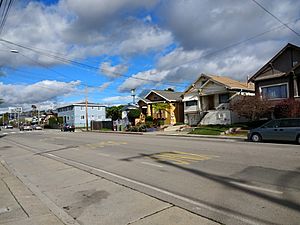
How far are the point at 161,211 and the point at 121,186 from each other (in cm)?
248

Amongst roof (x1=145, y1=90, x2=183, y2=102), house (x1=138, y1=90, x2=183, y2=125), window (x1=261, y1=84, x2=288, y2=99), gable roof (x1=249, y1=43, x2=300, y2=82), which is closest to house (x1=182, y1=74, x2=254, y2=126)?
house (x1=138, y1=90, x2=183, y2=125)

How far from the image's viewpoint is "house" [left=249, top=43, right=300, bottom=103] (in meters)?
27.2

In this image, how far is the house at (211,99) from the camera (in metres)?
35.3

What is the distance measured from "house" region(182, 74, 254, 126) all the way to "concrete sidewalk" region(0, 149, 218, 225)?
28085mm

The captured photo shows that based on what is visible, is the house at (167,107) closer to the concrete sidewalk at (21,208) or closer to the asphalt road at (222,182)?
the asphalt road at (222,182)

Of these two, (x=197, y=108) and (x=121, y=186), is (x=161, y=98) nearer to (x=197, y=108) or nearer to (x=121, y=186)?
(x=197, y=108)

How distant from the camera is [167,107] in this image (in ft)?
150

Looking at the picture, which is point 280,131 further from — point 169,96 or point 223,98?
point 169,96

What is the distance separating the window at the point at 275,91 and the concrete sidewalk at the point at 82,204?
2424 centimetres

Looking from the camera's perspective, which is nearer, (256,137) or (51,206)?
(51,206)

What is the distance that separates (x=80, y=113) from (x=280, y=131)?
222ft

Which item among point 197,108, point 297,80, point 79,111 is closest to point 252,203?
point 297,80

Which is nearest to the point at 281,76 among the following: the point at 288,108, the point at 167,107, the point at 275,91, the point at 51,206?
the point at 275,91

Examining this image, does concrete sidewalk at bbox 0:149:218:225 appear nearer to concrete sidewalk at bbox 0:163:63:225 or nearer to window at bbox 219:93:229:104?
concrete sidewalk at bbox 0:163:63:225
